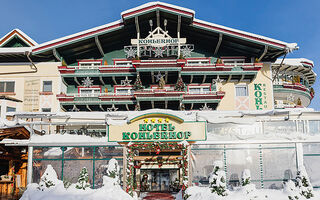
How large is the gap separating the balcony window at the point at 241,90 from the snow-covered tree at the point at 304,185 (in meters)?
15.9

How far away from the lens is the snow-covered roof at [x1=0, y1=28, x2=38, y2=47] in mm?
32438

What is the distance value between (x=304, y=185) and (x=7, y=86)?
2856 centimetres

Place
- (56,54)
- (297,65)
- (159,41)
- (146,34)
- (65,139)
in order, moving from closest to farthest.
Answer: (65,139) → (159,41) → (56,54) → (146,34) → (297,65)

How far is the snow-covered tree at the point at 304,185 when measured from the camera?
1636 cm

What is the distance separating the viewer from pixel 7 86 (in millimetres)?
31609

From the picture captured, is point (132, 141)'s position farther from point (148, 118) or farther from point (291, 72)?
point (291, 72)

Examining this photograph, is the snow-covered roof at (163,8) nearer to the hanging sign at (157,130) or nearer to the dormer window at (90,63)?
the dormer window at (90,63)

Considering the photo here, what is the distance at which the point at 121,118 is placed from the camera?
68.8 feet

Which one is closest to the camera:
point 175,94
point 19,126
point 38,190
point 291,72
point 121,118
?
point 38,190

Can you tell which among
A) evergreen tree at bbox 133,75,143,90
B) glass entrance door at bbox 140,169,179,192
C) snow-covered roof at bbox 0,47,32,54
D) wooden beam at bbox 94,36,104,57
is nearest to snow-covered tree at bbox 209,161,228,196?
glass entrance door at bbox 140,169,179,192

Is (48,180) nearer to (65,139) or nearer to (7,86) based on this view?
(65,139)

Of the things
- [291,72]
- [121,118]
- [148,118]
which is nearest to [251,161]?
[148,118]

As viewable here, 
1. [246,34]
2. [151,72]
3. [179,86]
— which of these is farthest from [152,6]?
[246,34]

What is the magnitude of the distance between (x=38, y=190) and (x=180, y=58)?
59.7 ft
